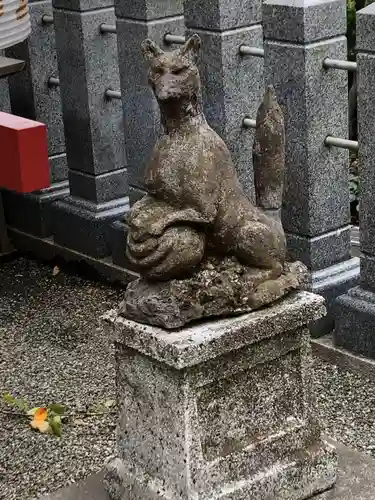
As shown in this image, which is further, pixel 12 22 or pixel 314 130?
pixel 314 130

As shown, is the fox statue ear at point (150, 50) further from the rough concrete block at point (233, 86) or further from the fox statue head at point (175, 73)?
the rough concrete block at point (233, 86)

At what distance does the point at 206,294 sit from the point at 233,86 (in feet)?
9.35

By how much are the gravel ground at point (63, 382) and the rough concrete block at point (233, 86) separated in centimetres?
141

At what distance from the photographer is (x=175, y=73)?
4.48 metres

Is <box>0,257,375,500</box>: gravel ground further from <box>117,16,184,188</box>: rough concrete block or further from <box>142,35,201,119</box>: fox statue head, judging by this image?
<box>142,35,201,119</box>: fox statue head

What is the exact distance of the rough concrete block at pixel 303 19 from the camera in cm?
657

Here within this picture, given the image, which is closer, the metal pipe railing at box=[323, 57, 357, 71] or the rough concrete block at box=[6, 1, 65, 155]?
the metal pipe railing at box=[323, 57, 357, 71]

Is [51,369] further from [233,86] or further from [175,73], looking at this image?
[175,73]

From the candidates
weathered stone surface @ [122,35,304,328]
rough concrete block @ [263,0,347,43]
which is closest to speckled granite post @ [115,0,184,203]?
rough concrete block @ [263,0,347,43]

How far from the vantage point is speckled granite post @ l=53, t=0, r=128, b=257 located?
839 cm

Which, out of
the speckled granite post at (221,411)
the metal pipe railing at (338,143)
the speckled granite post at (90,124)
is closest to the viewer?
the speckled granite post at (221,411)

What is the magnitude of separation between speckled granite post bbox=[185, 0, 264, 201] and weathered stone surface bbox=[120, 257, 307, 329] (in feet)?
8.51

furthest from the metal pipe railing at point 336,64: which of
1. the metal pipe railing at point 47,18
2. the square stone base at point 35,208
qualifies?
the square stone base at point 35,208

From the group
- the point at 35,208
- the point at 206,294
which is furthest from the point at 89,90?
the point at 206,294
